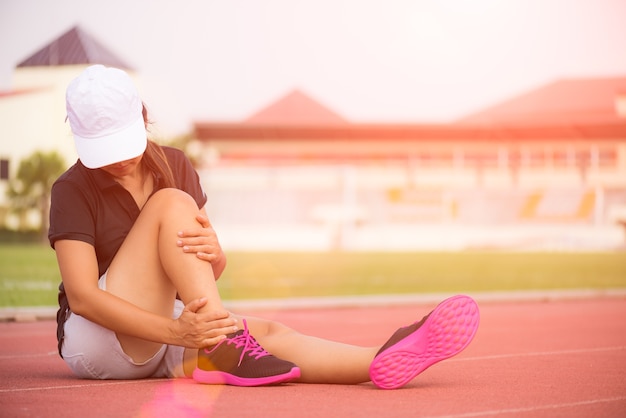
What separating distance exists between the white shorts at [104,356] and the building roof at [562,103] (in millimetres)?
80832

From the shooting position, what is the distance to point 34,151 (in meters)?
57.3

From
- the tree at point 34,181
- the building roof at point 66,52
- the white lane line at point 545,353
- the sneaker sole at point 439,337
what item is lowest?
the tree at point 34,181

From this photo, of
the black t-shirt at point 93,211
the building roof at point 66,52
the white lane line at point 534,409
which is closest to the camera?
the white lane line at point 534,409

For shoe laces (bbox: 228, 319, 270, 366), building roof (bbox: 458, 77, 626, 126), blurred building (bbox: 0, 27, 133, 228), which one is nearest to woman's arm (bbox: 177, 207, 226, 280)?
shoe laces (bbox: 228, 319, 270, 366)

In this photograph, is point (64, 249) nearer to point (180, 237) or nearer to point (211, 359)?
point (180, 237)

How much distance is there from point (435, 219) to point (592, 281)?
123 feet

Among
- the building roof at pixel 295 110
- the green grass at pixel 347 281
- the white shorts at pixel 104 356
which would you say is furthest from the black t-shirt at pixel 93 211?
the building roof at pixel 295 110

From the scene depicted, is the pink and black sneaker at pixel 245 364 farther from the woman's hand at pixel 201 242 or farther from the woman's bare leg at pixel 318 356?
the woman's hand at pixel 201 242

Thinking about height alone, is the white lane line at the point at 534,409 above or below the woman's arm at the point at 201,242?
below

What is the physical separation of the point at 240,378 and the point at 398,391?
0.70 meters

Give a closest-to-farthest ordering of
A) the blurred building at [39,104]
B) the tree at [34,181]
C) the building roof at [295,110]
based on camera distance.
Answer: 1. the tree at [34,181]
2. the blurred building at [39,104]
3. the building roof at [295,110]

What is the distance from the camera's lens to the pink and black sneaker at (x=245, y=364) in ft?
15.0

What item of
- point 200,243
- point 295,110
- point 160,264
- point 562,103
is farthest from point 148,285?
point 295,110

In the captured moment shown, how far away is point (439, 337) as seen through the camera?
4.31m
